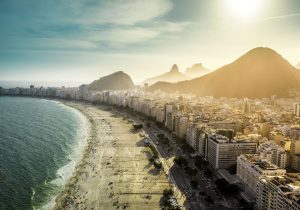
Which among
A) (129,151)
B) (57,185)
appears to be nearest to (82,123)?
(129,151)

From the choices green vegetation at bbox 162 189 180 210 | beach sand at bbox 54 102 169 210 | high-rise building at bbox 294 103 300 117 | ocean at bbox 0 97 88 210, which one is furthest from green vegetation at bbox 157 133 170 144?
high-rise building at bbox 294 103 300 117

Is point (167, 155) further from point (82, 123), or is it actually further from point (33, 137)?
point (82, 123)

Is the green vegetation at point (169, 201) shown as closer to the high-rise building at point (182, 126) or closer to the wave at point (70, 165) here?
the wave at point (70, 165)

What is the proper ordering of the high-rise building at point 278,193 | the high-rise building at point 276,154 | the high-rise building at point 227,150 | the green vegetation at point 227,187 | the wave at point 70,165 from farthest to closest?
the high-rise building at point 227,150 < the high-rise building at point 276,154 < the wave at point 70,165 < the green vegetation at point 227,187 < the high-rise building at point 278,193

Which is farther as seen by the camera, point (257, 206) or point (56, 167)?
point (56, 167)

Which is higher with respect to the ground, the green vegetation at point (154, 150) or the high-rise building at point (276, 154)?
the high-rise building at point (276, 154)

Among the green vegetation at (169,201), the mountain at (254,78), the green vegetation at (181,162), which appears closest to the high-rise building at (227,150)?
the green vegetation at (181,162)

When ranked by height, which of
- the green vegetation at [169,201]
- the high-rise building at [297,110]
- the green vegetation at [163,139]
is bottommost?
the green vegetation at [169,201]
